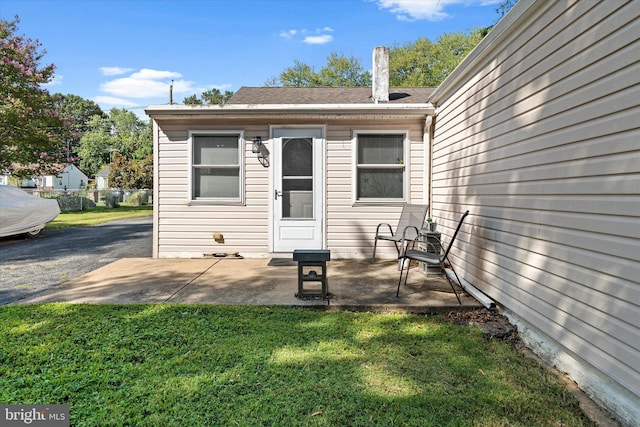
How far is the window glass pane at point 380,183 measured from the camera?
5582 millimetres

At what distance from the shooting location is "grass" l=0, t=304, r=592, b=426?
1718 millimetres

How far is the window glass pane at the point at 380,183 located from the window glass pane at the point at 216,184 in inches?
83.1

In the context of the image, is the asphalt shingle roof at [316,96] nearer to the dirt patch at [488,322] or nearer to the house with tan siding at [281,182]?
the house with tan siding at [281,182]

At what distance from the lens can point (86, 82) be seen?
22812 millimetres

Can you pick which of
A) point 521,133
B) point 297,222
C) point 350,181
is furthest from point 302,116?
point 521,133

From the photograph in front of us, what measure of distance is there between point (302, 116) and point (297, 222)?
1.72 metres

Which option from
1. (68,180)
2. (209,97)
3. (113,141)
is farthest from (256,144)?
(113,141)

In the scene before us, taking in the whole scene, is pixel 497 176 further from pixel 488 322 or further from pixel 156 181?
pixel 156 181

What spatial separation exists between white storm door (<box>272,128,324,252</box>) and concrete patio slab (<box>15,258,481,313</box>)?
0.57 metres

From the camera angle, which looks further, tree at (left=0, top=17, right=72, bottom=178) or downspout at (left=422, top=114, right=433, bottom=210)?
tree at (left=0, top=17, right=72, bottom=178)

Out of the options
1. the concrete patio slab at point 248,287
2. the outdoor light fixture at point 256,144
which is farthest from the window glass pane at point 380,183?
the outdoor light fixture at point 256,144

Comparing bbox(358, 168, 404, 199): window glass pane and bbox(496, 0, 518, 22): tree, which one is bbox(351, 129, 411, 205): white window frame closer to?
bbox(358, 168, 404, 199): window glass pane

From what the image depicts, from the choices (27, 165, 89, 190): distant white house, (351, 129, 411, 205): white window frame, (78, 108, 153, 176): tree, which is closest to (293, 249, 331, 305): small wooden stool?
(351, 129, 411, 205): white window frame

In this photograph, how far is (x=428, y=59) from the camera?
2448 cm
